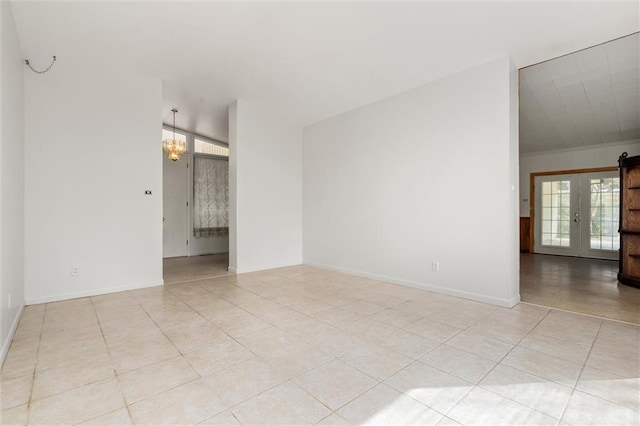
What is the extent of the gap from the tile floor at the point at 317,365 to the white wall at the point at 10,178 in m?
0.29

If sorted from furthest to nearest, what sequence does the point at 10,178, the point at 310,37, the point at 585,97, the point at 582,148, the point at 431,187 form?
the point at 582,148
the point at 585,97
the point at 431,187
the point at 310,37
the point at 10,178

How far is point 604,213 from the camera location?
271 inches

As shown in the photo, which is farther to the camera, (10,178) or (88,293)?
(88,293)

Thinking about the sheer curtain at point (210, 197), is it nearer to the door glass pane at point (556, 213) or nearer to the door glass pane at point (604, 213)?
the door glass pane at point (556, 213)

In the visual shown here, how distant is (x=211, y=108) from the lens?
5.61 metres

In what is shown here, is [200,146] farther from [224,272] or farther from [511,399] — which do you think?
[511,399]

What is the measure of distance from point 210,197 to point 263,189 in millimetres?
2787

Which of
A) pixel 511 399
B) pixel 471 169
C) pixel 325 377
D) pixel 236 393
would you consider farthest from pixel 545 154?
pixel 236 393

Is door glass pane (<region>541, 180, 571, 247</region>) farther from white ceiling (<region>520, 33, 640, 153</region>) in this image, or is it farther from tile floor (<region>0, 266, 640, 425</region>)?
tile floor (<region>0, 266, 640, 425</region>)

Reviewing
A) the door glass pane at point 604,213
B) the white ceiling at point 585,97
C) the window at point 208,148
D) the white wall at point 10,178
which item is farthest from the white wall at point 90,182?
the door glass pane at point 604,213

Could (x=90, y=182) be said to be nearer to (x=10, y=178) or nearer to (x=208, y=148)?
(x=10, y=178)

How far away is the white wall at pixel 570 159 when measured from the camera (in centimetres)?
672

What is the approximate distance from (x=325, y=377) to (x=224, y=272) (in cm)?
379

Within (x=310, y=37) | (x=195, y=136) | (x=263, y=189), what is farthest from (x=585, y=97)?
(x=195, y=136)
